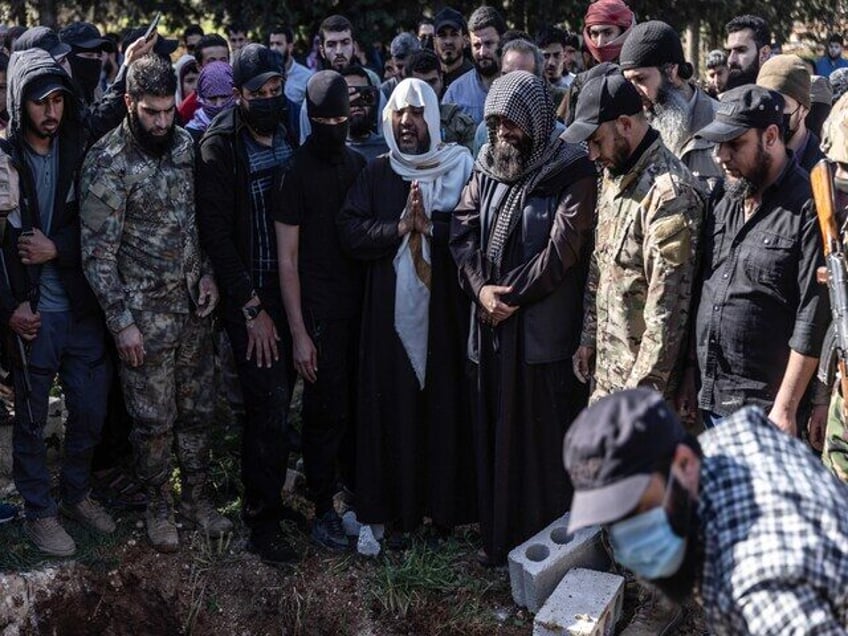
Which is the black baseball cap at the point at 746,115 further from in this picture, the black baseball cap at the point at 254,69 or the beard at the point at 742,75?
the beard at the point at 742,75

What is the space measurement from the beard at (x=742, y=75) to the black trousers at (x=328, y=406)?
3.55m

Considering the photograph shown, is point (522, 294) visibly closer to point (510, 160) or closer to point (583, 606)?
point (510, 160)

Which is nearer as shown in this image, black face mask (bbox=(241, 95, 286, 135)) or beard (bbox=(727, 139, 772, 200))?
beard (bbox=(727, 139, 772, 200))

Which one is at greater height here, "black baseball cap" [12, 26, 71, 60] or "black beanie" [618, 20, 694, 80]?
"black baseball cap" [12, 26, 71, 60]

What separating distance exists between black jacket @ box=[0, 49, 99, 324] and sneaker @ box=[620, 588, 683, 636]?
9.57ft

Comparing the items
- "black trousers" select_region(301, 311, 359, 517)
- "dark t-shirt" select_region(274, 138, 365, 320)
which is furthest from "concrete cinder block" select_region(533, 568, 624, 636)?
"dark t-shirt" select_region(274, 138, 365, 320)

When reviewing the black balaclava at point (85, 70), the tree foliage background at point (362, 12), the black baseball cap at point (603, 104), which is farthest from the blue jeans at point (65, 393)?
the tree foliage background at point (362, 12)

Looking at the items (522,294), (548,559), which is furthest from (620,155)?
(548,559)

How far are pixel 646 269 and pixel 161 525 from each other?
277 cm

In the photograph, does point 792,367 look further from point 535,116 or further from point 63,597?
point 63,597

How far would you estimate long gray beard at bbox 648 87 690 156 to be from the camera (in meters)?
5.40

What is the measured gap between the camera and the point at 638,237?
4.45m

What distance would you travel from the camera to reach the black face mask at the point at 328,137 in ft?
16.6

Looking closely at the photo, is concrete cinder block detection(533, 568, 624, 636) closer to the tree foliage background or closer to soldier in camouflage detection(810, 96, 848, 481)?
soldier in camouflage detection(810, 96, 848, 481)
